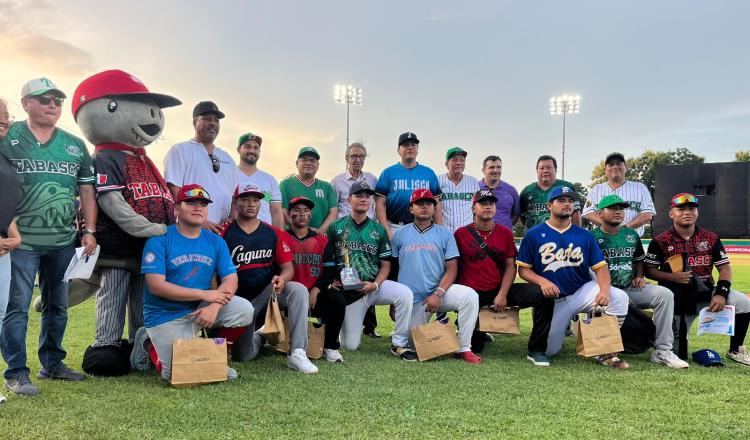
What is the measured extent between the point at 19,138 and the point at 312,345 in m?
3.03

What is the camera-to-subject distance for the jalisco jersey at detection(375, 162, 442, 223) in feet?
20.9

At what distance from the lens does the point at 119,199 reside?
4.35 metres

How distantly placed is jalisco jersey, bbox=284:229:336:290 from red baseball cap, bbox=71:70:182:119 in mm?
1970

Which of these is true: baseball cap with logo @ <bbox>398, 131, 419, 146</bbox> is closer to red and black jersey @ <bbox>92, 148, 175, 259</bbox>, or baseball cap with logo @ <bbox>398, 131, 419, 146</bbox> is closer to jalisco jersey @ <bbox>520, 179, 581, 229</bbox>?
jalisco jersey @ <bbox>520, 179, 581, 229</bbox>

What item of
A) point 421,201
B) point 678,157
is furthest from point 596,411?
point 678,157

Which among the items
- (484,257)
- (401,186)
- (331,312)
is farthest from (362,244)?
(484,257)

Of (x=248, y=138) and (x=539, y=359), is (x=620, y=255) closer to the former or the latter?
(x=539, y=359)

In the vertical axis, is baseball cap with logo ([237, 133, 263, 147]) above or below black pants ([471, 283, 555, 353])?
above

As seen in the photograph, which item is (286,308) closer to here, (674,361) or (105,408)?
(105,408)

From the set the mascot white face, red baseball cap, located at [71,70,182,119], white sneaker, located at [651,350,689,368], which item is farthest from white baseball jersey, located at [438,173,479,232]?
red baseball cap, located at [71,70,182,119]

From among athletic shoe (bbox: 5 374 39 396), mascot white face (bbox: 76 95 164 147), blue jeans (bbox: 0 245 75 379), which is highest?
mascot white face (bbox: 76 95 164 147)

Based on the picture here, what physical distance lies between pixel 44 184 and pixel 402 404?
316cm

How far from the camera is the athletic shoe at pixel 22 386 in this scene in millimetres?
3688

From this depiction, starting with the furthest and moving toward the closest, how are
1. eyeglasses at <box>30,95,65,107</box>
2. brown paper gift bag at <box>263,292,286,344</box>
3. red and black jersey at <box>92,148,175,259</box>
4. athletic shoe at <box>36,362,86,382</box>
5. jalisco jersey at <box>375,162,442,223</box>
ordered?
jalisco jersey at <box>375,162,442,223</box>
brown paper gift bag at <box>263,292,286,344</box>
red and black jersey at <box>92,148,175,259</box>
athletic shoe at <box>36,362,86,382</box>
eyeglasses at <box>30,95,65,107</box>
